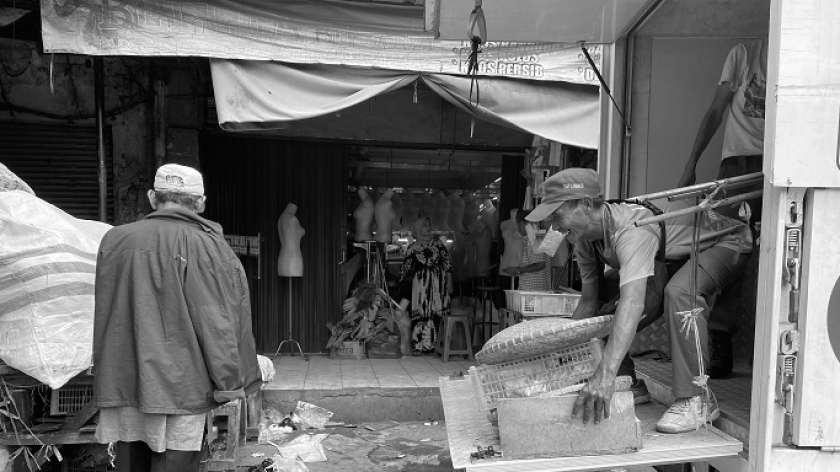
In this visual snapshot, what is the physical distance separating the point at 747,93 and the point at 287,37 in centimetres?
403

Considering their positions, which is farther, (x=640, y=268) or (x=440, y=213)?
(x=440, y=213)

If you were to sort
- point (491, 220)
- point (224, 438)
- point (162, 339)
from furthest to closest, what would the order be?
point (491, 220), point (224, 438), point (162, 339)

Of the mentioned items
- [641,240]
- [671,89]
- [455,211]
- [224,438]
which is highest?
[671,89]

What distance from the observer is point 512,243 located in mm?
8453

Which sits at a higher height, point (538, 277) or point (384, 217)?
point (384, 217)

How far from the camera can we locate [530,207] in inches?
318

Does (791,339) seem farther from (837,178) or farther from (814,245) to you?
(837,178)

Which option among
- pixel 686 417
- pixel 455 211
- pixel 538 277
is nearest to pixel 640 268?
pixel 686 417

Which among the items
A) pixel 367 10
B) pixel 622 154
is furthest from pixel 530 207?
pixel 622 154

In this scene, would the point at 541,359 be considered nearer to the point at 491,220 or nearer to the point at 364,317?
the point at 364,317

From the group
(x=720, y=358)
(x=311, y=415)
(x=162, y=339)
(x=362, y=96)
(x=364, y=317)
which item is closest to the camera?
(x=162, y=339)

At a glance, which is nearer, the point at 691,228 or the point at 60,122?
the point at 691,228

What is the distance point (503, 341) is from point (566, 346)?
11.1 inches

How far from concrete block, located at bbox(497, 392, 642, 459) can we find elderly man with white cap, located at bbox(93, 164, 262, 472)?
5.17ft
